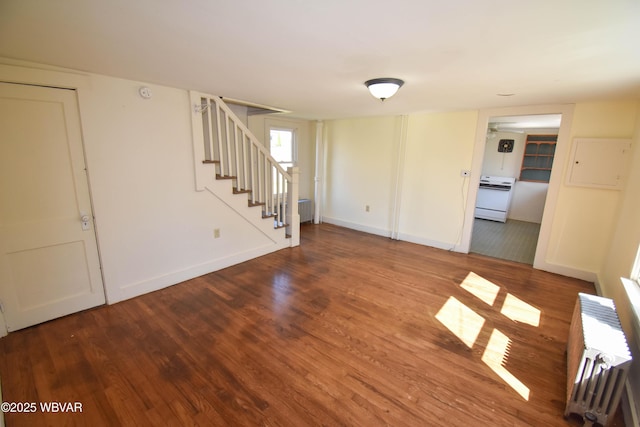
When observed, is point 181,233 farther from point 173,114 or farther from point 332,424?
point 332,424

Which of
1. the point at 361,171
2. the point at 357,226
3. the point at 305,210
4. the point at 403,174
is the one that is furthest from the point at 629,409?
the point at 305,210

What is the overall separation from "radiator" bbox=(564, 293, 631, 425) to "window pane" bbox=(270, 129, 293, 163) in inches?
199

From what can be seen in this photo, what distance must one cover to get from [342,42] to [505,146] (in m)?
6.66

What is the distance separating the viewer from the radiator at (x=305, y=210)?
5.98 m

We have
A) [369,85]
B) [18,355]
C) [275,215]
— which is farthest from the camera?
[275,215]

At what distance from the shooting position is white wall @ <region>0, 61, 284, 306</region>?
2.51m

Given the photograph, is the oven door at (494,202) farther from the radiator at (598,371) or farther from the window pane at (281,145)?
the radiator at (598,371)

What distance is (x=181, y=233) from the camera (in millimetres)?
3244

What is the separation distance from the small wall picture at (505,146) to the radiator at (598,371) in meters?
6.01

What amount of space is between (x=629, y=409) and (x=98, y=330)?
388 centimetres

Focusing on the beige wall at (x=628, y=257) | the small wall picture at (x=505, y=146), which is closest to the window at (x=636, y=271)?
the beige wall at (x=628, y=257)

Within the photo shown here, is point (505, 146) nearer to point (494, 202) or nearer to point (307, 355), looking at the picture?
point (494, 202)

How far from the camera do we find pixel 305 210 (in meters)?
6.09

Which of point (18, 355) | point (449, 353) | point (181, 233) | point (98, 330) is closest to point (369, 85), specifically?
point (449, 353)
